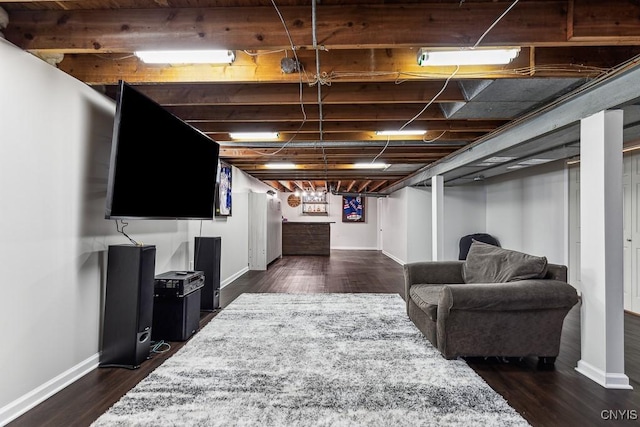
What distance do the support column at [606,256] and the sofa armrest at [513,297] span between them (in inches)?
7.5

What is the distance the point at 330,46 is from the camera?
201cm

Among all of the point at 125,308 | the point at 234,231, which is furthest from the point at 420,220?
the point at 125,308

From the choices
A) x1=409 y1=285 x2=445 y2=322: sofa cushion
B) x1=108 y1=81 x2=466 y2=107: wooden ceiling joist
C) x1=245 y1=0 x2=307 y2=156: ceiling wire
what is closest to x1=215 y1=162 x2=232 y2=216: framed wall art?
x1=245 y1=0 x2=307 y2=156: ceiling wire

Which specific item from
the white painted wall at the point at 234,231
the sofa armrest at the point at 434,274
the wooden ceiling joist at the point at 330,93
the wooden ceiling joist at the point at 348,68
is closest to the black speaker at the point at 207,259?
the white painted wall at the point at 234,231

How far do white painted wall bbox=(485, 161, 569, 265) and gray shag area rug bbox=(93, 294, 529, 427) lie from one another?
3700 millimetres

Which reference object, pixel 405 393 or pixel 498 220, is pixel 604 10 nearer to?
A: pixel 405 393

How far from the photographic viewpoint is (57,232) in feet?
7.30

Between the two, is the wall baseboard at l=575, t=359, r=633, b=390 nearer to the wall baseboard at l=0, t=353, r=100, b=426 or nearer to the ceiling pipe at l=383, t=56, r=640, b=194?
the ceiling pipe at l=383, t=56, r=640, b=194

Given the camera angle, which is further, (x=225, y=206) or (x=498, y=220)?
(x=498, y=220)

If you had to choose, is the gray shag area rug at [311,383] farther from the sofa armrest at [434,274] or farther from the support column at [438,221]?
the support column at [438,221]

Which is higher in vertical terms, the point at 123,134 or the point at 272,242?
the point at 123,134

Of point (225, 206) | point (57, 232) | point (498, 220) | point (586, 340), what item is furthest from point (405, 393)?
point (498, 220)

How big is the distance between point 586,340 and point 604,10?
7.39 ft

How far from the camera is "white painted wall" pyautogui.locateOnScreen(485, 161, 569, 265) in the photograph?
5307 mm
